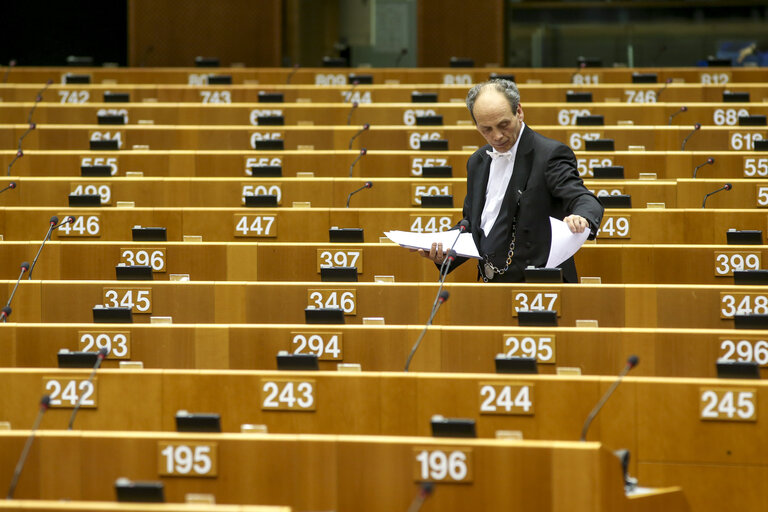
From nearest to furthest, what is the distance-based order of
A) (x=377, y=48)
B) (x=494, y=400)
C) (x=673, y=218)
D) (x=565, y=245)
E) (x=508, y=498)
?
(x=508, y=498) → (x=494, y=400) → (x=565, y=245) → (x=673, y=218) → (x=377, y=48)

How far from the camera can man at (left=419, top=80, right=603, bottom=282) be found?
199cm

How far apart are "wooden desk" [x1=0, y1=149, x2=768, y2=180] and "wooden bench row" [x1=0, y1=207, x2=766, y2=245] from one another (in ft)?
1.68

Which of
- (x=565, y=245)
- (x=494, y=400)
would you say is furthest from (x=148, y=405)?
(x=565, y=245)

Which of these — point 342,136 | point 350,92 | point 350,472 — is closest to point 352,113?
point 342,136

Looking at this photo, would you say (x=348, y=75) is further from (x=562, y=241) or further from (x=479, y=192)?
(x=562, y=241)

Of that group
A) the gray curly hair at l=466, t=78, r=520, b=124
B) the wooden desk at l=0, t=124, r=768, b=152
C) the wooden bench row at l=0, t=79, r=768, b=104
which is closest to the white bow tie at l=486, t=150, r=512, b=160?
the gray curly hair at l=466, t=78, r=520, b=124

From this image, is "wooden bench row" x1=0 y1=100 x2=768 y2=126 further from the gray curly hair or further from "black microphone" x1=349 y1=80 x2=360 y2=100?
the gray curly hair

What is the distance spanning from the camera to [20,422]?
6.17ft

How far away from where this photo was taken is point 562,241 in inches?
79.7

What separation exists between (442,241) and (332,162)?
1.66 metres

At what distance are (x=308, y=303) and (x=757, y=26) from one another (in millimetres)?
4675

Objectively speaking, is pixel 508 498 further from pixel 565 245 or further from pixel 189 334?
pixel 189 334

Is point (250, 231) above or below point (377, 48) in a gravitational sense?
below

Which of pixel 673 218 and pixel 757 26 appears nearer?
pixel 673 218
